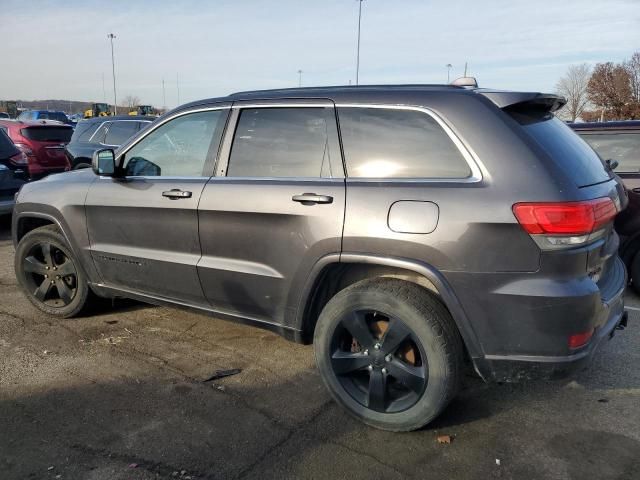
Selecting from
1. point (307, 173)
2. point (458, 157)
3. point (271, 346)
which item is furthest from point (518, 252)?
point (271, 346)

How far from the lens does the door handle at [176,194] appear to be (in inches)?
140

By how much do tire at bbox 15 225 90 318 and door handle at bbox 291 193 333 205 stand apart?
2.29m

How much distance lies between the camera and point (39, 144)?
11.0 m

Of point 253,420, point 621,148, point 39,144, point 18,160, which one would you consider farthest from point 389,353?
point 39,144

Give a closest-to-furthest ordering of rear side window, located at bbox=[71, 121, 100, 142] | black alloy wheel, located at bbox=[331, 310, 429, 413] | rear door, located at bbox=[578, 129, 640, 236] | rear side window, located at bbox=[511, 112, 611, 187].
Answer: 1. rear side window, located at bbox=[511, 112, 611, 187]
2. black alloy wheel, located at bbox=[331, 310, 429, 413]
3. rear door, located at bbox=[578, 129, 640, 236]
4. rear side window, located at bbox=[71, 121, 100, 142]

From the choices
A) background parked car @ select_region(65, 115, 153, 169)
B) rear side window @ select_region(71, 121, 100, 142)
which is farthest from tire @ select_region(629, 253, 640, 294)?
rear side window @ select_region(71, 121, 100, 142)

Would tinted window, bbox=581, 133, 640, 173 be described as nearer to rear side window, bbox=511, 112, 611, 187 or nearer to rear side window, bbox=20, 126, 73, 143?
rear side window, bbox=511, 112, 611, 187

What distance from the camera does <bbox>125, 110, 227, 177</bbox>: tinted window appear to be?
3648 millimetres

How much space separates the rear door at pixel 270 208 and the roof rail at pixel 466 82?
75 centimetres

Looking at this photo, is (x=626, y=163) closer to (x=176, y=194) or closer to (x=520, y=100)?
(x=520, y=100)

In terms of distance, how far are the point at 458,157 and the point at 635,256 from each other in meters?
3.49

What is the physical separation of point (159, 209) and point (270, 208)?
967mm

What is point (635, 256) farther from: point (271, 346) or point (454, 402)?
point (271, 346)

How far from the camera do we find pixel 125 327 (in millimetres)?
4441
